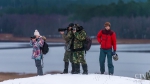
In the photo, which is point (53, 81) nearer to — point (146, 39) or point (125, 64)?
point (125, 64)

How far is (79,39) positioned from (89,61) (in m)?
9.30

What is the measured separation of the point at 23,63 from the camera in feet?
74.2

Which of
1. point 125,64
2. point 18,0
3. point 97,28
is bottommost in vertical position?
point 125,64

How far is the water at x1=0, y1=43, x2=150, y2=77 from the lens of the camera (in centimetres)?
2076

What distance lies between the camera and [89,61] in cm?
2200

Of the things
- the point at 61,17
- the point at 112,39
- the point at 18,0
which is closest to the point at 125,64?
the point at 61,17

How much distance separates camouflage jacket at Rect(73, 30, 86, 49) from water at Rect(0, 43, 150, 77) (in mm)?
6616

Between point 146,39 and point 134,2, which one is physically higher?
point 134,2

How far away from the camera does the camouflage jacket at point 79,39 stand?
12.8 meters

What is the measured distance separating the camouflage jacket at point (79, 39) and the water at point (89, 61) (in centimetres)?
662

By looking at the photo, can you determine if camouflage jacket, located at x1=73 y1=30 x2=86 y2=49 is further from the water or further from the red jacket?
the water

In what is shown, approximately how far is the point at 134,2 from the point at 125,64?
3650 millimetres

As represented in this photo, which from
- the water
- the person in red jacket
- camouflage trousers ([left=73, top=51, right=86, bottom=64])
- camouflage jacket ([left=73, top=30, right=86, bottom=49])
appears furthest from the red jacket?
the water

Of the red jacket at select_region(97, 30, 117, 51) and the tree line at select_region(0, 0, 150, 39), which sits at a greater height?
the tree line at select_region(0, 0, 150, 39)
